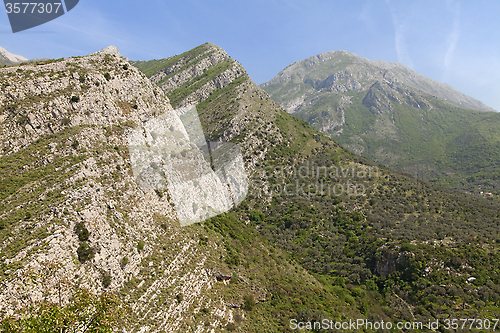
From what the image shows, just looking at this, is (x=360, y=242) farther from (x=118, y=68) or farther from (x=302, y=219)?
(x=118, y=68)

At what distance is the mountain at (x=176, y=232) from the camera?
23766 mm

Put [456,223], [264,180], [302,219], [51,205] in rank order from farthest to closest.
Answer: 1. [264,180]
2. [302,219]
3. [456,223]
4. [51,205]

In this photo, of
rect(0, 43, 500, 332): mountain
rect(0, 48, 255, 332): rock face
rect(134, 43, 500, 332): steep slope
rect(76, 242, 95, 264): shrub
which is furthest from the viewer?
rect(134, 43, 500, 332): steep slope

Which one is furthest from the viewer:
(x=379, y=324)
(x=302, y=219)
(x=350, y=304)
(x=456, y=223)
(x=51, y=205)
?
(x=302, y=219)

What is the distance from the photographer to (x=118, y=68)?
51.7 m

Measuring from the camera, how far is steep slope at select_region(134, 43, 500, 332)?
52969 millimetres

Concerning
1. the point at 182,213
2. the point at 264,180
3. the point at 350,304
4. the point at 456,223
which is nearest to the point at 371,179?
the point at 456,223

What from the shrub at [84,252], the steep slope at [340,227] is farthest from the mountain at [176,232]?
the steep slope at [340,227]

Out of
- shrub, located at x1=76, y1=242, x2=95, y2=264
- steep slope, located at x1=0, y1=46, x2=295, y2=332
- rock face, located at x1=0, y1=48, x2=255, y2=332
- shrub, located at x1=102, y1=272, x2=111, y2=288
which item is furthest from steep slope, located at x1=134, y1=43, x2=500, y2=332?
shrub, located at x1=76, y1=242, x2=95, y2=264

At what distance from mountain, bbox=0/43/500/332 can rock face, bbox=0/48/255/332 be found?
0.17m

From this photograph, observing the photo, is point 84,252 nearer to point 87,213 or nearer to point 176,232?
point 87,213

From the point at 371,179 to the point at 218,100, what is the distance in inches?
3643

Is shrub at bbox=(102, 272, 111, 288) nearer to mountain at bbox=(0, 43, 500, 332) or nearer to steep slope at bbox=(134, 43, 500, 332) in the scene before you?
mountain at bbox=(0, 43, 500, 332)

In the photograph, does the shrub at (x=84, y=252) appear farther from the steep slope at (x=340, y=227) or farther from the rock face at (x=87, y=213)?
the steep slope at (x=340, y=227)
